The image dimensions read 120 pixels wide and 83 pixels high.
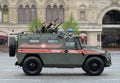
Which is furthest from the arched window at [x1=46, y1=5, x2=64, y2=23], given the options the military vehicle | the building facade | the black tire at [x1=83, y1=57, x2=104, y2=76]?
the black tire at [x1=83, y1=57, x2=104, y2=76]

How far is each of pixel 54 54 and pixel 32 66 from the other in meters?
1.06

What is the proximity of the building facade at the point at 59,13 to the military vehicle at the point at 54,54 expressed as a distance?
41613 mm

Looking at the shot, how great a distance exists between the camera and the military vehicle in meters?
19.8

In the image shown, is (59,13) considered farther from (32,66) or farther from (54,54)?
(32,66)

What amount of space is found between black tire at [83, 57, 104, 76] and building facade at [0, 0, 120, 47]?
137 ft

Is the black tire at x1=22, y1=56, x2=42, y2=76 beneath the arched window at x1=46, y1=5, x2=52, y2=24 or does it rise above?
beneath

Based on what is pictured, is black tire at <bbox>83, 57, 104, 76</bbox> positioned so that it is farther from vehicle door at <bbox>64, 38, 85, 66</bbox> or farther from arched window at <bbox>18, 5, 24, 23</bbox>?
arched window at <bbox>18, 5, 24, 23</bbox>

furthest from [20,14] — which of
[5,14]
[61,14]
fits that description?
[61,14]

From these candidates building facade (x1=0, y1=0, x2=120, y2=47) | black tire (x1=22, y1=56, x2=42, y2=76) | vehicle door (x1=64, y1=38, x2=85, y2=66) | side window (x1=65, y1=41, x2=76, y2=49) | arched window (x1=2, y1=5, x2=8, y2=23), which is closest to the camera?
black tire (x1=22, y1=56, x2=42, y2=76)

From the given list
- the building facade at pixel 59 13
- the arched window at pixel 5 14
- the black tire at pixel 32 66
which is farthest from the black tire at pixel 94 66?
the arched window at pixel 5 14

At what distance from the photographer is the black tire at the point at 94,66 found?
19766 millimetres

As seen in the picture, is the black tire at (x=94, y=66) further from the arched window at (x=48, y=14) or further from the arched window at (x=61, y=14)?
the arched window at (x=61, y=14)

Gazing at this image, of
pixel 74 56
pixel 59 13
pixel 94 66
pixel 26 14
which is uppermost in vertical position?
pixel 59 13

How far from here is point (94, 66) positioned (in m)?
19.8
